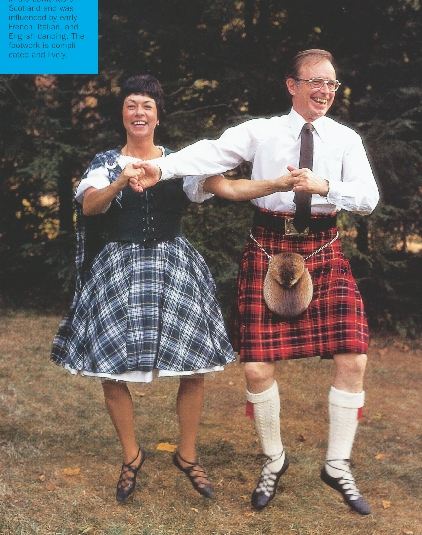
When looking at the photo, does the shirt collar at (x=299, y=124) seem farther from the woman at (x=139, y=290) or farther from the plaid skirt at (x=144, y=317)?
the plaid skirt at (x=144, y=317)

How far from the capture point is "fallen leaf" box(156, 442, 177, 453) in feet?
13.2

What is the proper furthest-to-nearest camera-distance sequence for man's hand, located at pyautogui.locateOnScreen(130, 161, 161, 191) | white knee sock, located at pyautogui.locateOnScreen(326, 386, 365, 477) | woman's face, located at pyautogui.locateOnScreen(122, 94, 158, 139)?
woman's face, located at pyautogui.locateOnScreen(122, 94, 158, 139)
white knee sock, located at pyautogui.locateOnScreen(326, 386, 365, 477)
man's hand, located at pyautogui.locateOnScreen(130, 161, 161, 191)

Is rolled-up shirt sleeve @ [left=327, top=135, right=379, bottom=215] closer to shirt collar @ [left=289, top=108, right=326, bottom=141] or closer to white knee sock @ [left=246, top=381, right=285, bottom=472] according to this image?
shirt collar @ [left=289, top=108, right=326, bottom=141]

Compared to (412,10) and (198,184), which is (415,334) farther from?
(198,184)

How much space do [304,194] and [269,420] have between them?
3.51 feet

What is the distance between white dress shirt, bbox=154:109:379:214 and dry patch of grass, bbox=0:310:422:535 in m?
1.45

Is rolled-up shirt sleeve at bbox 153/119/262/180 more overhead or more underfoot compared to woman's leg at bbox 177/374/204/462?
more overhead

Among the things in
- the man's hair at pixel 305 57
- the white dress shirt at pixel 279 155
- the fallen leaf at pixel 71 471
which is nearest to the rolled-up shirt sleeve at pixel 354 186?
the white dress shirt at pixel 279 155

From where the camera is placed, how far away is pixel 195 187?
3.27 metres

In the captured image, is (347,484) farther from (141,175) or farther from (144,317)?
(141,175)

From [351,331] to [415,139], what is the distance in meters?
3.90

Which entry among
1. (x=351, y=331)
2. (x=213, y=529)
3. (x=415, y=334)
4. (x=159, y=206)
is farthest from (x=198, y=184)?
(x=415, y=334)

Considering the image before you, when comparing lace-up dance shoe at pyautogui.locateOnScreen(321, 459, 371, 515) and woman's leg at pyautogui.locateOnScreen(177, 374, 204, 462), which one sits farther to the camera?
woman's leg at pyautogui.locateOnScreen(177, 374, 204, 462)

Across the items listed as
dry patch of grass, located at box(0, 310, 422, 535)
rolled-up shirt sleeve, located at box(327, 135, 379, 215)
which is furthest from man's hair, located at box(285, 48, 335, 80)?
dry patch of grass, located at box(0, 310, 422, 535)
